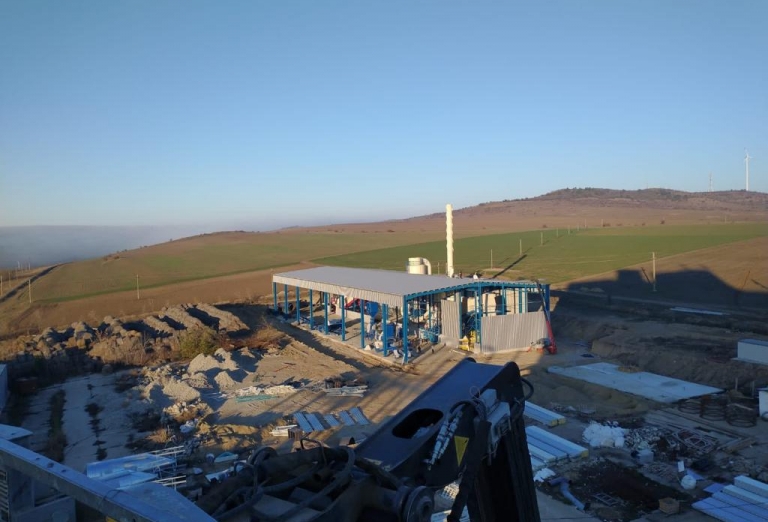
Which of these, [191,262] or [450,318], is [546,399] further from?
[191,262]

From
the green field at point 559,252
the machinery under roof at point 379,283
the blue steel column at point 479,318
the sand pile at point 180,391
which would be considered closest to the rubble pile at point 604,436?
the blue steel column at point 479,318

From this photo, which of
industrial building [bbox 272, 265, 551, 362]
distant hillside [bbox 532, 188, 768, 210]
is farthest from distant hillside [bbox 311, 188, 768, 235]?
industrial building [bbox 272, 265, 551, 362]

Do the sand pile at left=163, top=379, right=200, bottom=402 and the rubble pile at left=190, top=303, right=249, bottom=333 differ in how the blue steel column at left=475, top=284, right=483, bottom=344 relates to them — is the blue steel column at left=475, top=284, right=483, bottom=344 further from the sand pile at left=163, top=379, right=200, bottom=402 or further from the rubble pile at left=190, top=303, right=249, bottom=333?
the rubble pile at left=190, top=303, right=249, bottom=333

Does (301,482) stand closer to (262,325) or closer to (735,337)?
(735,337)

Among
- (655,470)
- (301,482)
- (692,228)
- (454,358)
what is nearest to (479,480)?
(301,482)

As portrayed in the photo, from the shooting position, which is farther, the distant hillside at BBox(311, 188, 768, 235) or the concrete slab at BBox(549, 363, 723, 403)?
the distant hillside at BBox(311, 188, 768, 235)
